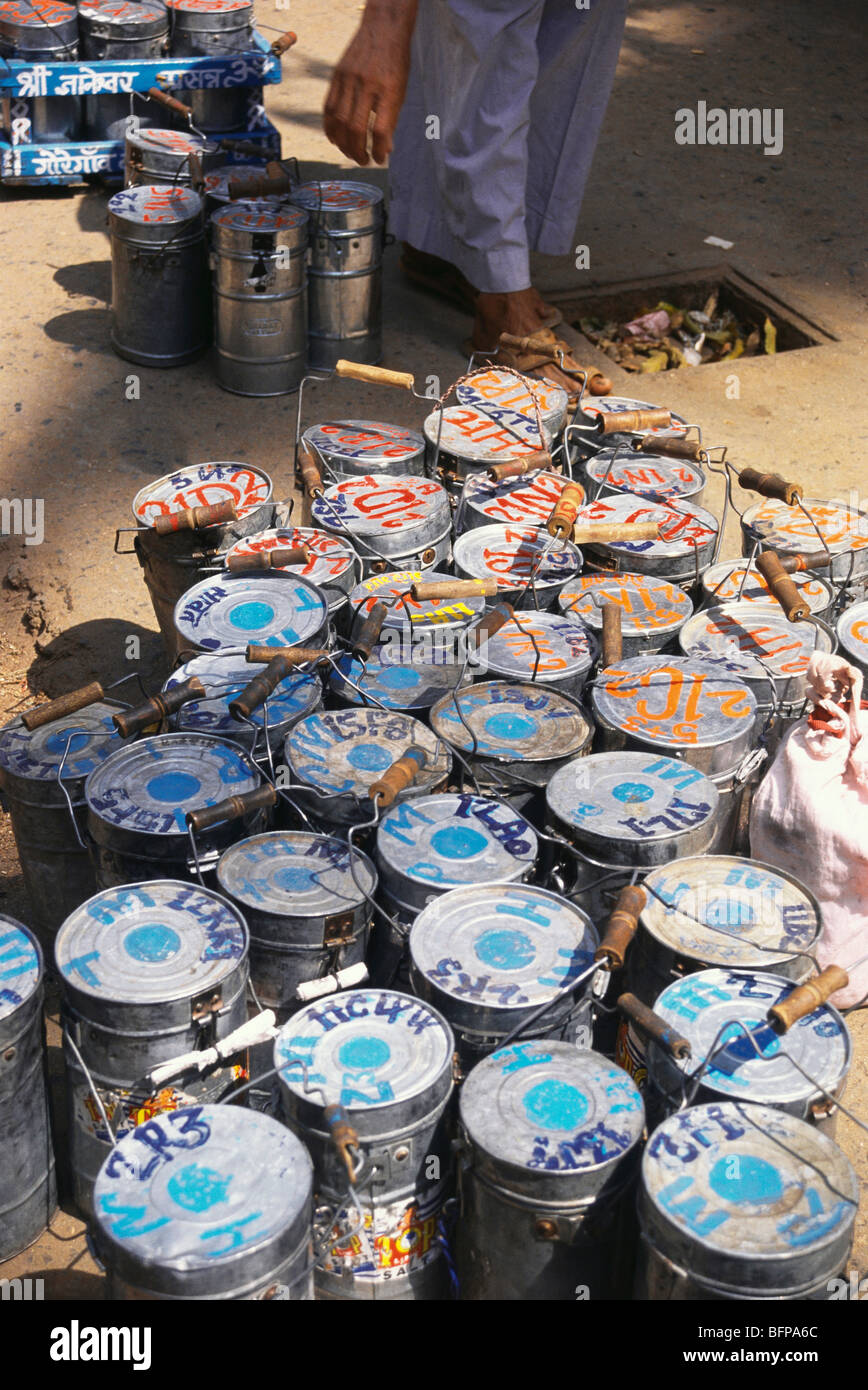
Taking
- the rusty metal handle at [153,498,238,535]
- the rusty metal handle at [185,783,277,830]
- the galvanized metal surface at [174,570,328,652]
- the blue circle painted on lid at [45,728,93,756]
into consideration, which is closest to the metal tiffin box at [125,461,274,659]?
the rusty metal handle at [153,498,238,535]

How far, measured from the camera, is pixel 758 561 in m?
→ 3.79

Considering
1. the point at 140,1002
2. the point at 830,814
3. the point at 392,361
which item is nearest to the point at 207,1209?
the point at 140,1002

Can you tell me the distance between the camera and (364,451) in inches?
173

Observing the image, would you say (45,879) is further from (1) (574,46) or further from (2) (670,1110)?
(1) (574,46)

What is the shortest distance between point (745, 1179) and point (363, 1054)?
71 centimetres

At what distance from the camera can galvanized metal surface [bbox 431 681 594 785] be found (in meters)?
3.35

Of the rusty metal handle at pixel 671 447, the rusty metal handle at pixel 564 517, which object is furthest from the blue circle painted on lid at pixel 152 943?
the rusty metal handle at pixel 671 447

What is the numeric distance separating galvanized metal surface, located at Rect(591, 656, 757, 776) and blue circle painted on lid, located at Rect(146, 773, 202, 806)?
963 mm

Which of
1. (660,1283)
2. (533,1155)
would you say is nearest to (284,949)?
(533,1155)

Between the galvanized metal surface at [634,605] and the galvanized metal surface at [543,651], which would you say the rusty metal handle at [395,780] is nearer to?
the galvanized metal surface at [543,651]

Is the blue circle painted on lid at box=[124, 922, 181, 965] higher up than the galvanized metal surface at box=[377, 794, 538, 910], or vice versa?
the galvanized metal surface at box=[377, 794, 538, 910]

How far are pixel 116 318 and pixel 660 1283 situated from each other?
4.55 m

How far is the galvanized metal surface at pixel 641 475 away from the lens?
4418mm

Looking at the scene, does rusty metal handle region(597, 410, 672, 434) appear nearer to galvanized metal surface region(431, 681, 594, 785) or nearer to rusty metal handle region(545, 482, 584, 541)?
rusty metal handle region(545, 482, 584, 541)
